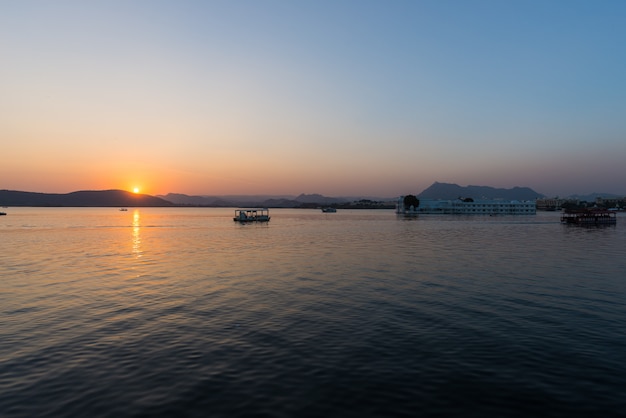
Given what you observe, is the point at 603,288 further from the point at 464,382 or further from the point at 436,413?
the point at 436,413

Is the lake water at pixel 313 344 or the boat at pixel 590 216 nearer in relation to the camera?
the lake water at pixel 313 344

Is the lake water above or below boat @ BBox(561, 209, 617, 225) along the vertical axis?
below

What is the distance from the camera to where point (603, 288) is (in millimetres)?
29234

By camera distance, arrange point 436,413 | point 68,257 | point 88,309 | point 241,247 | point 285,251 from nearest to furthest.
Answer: point 436,413 < point 88,309 < point 68,257 < point 285,251 < point 241,247

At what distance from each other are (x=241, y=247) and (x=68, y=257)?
875 inches

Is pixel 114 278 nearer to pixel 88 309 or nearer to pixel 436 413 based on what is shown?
pixel 88 309

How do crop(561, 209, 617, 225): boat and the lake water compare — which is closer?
the lake water

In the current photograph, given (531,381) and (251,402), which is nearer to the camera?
(251,402)

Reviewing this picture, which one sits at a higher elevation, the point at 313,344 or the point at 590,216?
the point at 590,216

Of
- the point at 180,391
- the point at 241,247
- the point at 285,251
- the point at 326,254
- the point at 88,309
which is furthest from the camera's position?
the point at 241,247

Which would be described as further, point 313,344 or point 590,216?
point 590,216

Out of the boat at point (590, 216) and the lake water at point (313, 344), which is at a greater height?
the boat at point (590, 216)

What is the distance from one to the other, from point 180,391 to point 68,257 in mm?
43655

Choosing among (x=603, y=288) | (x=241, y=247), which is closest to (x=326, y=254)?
(x=241, y=247)
